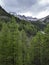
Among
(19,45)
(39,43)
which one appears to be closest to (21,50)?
(19,45)

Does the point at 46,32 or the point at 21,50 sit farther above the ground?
the point at 46,32

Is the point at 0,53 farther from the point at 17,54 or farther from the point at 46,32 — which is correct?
the point at 46,32

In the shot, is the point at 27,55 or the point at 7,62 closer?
the point at 7,62

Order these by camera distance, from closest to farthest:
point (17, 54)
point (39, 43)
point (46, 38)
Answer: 1. point (17, 54)
2. point (46, 38)
3. point (39, 43)

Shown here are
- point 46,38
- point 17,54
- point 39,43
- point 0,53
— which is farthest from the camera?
point 39,43

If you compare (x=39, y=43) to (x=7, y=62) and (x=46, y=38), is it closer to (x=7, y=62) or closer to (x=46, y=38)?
(x=46, y=38)

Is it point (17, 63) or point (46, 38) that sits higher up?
point (46, 38)

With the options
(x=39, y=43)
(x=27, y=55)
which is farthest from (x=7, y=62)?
(x=39, y=43)

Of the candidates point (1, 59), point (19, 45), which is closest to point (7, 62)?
point (1, 59)

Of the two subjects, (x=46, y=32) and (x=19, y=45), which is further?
(x=46, y=32)
